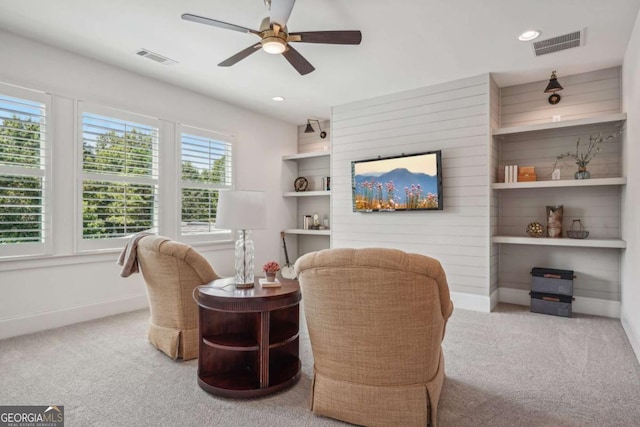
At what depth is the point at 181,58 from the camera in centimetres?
392

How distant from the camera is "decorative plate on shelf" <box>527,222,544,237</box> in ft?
14.3

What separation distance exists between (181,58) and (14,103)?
1618 mm

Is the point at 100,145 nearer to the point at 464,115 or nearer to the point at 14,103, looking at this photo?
the point at 14,103

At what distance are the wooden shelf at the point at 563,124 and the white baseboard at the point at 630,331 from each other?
2029mm

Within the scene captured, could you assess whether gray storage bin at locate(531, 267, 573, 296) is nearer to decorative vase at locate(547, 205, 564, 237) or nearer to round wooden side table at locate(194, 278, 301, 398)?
decorative vase at locate(547, 205, 564, 237)

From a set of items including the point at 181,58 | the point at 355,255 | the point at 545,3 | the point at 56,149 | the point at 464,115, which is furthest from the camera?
the point at 464,115

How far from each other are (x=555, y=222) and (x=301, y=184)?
4044 millimetres

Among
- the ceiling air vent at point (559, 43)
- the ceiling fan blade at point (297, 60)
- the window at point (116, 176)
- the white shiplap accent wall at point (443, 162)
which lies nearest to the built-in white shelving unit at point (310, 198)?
the white shiplap accent wall at point (443, 162)

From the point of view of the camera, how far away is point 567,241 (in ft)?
13.1

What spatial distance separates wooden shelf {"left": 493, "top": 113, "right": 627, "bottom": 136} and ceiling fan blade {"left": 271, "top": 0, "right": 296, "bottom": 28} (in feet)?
9.98

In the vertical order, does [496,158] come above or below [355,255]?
above

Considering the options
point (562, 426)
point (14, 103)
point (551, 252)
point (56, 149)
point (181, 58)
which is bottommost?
point (562, 426)

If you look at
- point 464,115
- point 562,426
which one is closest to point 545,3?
point 464,115

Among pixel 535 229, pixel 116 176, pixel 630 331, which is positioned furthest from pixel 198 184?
pixel 630 331
